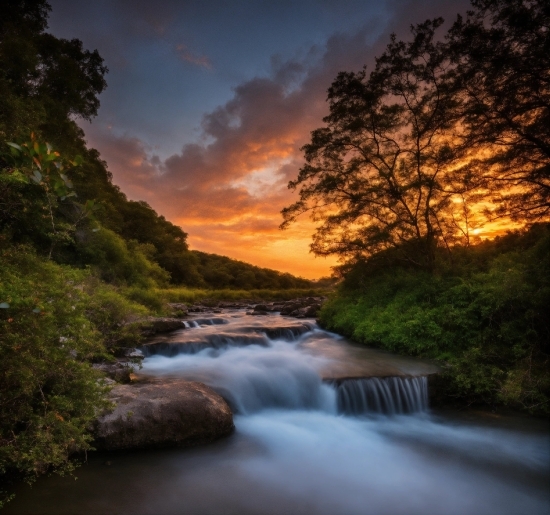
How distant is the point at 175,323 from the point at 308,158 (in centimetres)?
991

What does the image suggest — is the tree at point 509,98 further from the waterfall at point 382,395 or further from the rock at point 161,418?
the rock at point 161,418

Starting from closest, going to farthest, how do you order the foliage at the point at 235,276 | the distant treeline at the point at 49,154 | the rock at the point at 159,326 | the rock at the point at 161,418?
the distant treeline at the point at 49,154
the rock at the point at 161,418
the rock at the point at 159,326
the foliage at the point at 235,276

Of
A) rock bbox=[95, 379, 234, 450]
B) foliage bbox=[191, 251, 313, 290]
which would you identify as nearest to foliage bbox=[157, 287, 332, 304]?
rock bbox=[95, 379, 234, 450]

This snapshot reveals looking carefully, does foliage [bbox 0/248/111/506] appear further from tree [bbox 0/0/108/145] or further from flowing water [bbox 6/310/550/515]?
tree [bbox 0/0/108/145]

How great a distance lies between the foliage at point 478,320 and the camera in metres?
7.46

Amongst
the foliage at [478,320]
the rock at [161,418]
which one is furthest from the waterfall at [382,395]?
the rock at [161,418]

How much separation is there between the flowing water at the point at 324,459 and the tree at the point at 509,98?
6493 millimetres

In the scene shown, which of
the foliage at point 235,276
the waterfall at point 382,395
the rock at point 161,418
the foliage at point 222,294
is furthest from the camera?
the foliage at point 235,276

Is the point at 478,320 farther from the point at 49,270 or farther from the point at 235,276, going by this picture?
the point at 235,276

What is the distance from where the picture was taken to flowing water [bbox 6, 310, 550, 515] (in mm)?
3986

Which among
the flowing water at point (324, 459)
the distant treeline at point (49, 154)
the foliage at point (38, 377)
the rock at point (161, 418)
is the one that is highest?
the distant treeline at point (49, 154)

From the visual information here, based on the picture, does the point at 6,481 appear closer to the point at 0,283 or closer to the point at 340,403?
the point at 0,283

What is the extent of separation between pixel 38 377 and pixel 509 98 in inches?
501

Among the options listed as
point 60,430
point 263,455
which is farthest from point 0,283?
point 263,455
